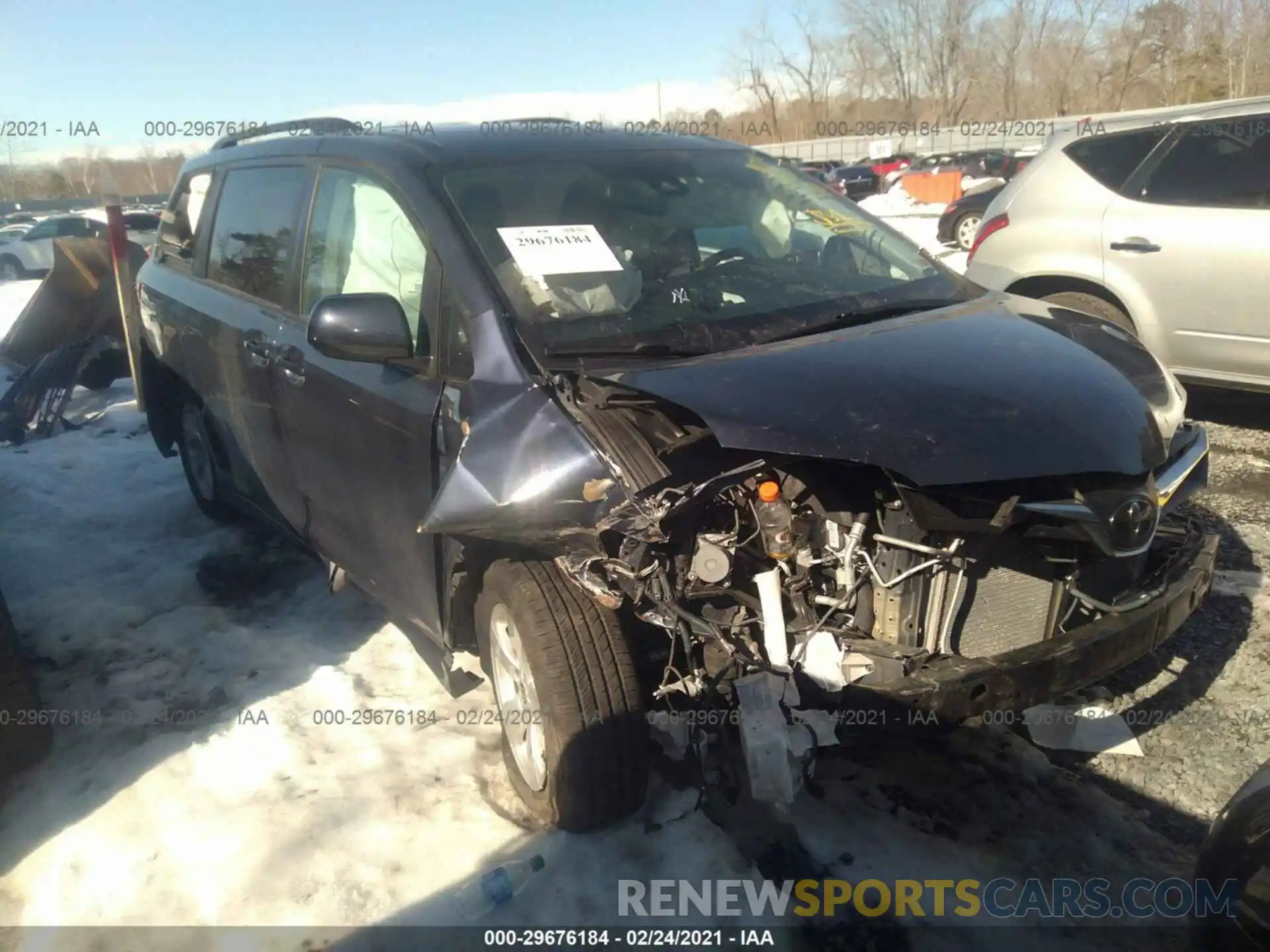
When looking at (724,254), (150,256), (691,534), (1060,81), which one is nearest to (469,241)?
(724,254)

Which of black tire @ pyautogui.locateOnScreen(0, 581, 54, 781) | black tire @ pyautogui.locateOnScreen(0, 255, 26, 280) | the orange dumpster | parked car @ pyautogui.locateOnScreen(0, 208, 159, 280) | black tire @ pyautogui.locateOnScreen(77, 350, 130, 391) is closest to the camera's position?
black tire @ pyautogui.locateOnScreen(0, 581, 54, 781)

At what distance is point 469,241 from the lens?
2719 mm

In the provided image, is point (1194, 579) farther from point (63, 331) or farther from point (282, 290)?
point (63, 331)

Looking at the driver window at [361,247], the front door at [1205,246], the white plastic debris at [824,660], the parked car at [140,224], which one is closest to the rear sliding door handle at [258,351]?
the driver window at [361,247]

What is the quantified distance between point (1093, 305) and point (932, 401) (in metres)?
3.72

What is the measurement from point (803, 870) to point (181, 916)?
160cm

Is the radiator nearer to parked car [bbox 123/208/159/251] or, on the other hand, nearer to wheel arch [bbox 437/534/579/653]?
wheel arch [bbox 437/534/579/653]

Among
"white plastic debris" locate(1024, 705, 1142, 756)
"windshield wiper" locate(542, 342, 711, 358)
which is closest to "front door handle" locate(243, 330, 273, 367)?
"windshield wiper" locate(542, 342, 711, 358)

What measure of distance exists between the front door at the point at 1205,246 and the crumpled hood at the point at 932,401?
2.74 meters

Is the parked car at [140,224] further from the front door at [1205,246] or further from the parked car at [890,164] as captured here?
the parked car at [890,164]

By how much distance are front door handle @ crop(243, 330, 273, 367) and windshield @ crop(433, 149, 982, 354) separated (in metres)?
1.05

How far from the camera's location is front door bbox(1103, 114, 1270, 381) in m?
4.85

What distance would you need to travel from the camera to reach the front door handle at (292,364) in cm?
326

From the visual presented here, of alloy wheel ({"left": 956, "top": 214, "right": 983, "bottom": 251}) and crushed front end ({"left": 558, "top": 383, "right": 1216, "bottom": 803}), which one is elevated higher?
alloy wheel ({"left": 956, "top": 214, "right": 983, "bottom": 251})
